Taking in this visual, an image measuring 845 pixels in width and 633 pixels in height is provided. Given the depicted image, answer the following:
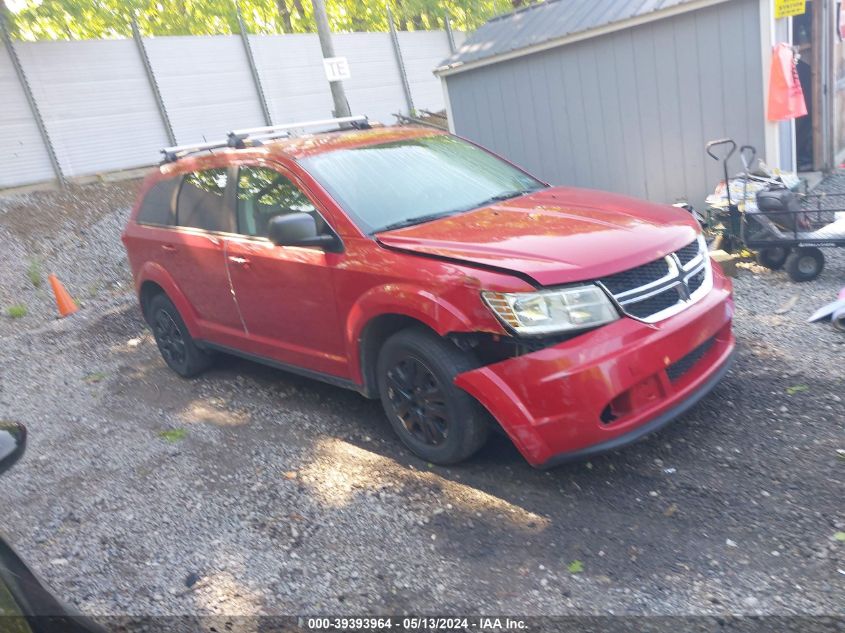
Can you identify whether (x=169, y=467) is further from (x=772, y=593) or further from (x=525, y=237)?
(x=772, y=593)

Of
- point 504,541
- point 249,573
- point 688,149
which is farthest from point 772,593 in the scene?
point 688,149

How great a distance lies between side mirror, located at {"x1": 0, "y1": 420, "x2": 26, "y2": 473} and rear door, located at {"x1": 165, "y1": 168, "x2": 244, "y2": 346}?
2806mm

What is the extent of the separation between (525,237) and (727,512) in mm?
1610

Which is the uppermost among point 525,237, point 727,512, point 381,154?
point 381,154

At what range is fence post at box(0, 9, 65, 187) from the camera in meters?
10.4

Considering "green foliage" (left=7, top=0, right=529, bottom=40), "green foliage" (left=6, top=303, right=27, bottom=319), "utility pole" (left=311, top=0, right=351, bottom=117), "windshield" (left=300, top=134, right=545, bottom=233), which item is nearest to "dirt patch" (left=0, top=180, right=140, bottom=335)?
"green foliage" (left=6, top=303, right=27, bottom=319)

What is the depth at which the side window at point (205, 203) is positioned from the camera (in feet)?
16.5

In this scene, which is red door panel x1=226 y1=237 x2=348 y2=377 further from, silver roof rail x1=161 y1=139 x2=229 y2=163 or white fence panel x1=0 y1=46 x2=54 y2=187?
white fence panel x1=0 y1=46 x2=54 y2=187

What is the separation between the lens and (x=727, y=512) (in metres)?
3.20

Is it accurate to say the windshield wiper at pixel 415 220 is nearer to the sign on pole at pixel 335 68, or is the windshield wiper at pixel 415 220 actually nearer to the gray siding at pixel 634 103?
the gray siding at pixel 634 103

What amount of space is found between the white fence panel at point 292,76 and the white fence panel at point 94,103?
272 cm

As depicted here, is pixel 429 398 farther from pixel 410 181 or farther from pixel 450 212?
pixel 410 181

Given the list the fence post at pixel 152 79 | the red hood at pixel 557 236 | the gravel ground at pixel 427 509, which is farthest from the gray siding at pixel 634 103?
the fence post at pixel 152 79

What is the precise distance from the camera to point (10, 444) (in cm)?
217
